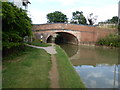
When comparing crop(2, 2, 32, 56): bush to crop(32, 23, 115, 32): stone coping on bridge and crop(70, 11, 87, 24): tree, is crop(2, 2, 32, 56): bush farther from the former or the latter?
crop(70, 11, 87, 24): tree

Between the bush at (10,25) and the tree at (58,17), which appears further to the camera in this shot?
the tree at (58,17)

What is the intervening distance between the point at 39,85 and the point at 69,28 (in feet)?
60.8

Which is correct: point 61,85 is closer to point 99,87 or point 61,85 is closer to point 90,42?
point 99,87

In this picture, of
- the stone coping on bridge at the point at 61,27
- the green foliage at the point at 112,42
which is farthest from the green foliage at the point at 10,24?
the green foliage at the point at 112,42

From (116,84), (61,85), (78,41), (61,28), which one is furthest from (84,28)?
(61,85)

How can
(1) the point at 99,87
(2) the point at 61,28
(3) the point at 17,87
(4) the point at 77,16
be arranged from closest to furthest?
(3) the point at 17,87
(1) the point at 99,87
(2) the point at 61,28
(4) the point at 77,16

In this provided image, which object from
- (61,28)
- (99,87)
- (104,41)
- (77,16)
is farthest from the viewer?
(77,16)

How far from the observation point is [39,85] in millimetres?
3900

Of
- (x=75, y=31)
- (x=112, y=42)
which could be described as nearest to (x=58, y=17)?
(x=75, y=31)

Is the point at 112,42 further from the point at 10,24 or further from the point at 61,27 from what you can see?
the point at 10,24

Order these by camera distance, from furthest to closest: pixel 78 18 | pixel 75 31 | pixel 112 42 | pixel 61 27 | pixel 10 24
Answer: pixel 78 18
pixel 75 31
pixel 61 27
pixel 112 42
pixel 10 24

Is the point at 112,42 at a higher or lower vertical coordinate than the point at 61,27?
lower

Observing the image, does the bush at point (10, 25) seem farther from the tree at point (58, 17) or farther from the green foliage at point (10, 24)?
the tree at point (58, 17)

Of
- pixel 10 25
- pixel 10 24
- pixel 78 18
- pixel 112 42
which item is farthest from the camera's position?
pixel 78 18
